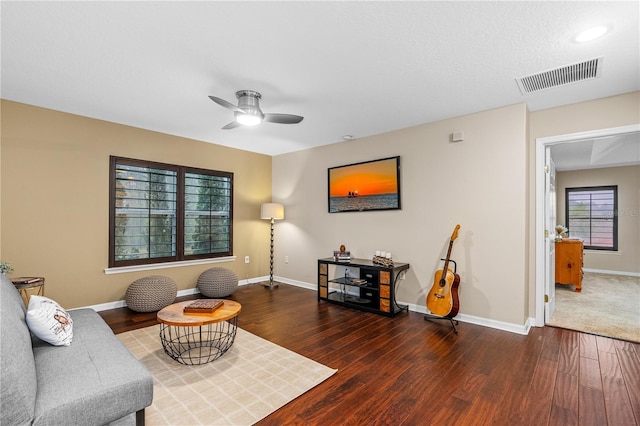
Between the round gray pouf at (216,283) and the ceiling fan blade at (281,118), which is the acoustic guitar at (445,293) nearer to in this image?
the ceiling fan blade at (281,118)

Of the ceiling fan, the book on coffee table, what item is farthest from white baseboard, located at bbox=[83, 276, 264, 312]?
the ceiling fan

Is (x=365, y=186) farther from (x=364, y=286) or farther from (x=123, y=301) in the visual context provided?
(x=123, y=301)

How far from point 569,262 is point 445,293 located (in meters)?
3.58

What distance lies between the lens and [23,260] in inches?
142

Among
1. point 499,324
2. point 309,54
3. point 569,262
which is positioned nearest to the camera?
point 309,54

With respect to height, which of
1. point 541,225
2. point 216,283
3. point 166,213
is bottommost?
point 216,283

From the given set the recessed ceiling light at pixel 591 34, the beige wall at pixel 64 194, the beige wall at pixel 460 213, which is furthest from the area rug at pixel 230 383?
the recessed ceiling light at pixel 591 34

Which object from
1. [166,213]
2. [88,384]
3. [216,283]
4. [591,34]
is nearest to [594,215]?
[591,34]

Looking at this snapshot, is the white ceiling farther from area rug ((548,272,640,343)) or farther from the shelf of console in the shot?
area rug ((548,272,640,343))

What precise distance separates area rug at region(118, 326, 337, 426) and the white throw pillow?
714 mm

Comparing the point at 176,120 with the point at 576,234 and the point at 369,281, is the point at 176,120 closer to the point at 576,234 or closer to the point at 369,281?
the point at 369,281

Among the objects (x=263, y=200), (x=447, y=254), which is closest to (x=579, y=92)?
(x=447, y=254)

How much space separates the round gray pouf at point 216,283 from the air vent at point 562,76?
4.51 m

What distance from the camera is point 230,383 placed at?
7.66 feet
